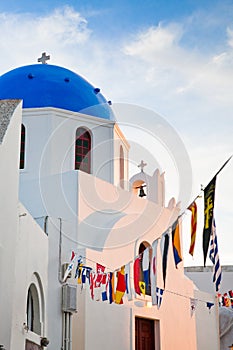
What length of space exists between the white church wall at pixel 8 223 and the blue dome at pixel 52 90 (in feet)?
22.5

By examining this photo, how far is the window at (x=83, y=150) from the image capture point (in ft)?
56.7

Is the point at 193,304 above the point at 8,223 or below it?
below

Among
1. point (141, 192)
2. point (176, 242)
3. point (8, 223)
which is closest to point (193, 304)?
point (141, 192)

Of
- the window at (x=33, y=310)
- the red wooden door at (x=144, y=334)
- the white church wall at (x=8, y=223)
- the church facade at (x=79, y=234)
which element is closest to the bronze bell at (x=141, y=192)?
the church facade at (x=79, y=234)

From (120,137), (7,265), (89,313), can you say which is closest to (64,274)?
(89,313)

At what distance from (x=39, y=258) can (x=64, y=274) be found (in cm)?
141

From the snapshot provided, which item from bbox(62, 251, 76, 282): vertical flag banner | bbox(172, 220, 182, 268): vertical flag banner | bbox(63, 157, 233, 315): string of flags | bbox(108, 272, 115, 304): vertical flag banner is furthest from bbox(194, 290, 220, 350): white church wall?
bbox(62, 251, 76, 282): vertical flag banner

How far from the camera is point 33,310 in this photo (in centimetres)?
1279

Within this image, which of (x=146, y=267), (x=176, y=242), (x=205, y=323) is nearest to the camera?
(x=176, y=242)

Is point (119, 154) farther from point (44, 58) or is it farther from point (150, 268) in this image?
point (150, 268)

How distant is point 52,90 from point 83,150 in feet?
7.00

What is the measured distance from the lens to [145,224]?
58.1 feet

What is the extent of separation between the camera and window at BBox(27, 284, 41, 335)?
1256cm

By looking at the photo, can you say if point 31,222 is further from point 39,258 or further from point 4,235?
point 4,235
